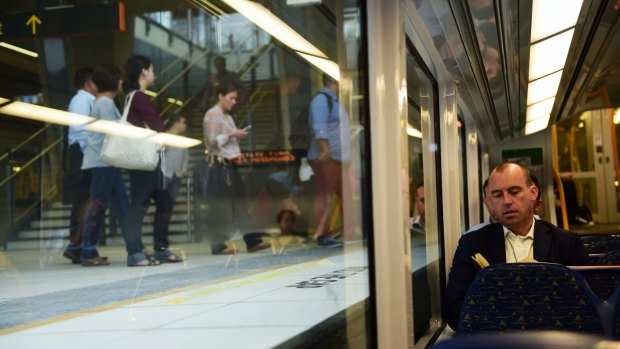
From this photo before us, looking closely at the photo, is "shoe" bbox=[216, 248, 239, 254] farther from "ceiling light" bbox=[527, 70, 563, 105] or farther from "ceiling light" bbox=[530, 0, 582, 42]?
"ceiling light" bbox=[530, 0, 582, 42]

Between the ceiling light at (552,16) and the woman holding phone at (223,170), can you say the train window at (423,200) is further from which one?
the woman holding phone at (223,170)

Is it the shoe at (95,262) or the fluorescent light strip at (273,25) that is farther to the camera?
the shoe at (95,262)

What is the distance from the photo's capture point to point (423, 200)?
5051mm

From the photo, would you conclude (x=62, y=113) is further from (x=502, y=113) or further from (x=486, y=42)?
(x=486, y=42)

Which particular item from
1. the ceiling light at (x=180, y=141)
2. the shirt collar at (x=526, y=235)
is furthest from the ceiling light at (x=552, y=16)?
the ceiling light at (x=180, y=141)

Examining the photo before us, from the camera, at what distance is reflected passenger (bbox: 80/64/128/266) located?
4.95 m

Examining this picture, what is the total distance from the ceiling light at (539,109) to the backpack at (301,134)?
17.5ft

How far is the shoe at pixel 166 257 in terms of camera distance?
7.87m

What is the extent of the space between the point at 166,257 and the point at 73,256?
1.04 m

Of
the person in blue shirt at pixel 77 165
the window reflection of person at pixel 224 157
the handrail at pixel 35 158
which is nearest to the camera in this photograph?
the window reflection of person at pixel 224 157

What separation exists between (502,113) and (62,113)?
6.08m

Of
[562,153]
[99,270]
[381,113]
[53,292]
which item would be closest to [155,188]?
[99,270]

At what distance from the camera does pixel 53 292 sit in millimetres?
5137

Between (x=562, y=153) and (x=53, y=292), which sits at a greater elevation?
(x=562, y=153)
